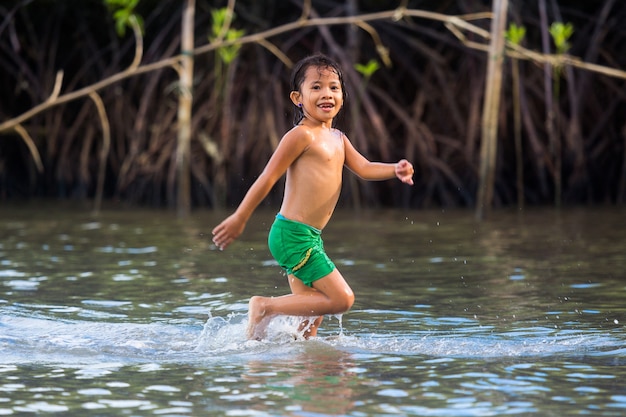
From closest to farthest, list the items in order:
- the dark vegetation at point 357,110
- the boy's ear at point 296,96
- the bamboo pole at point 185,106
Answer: the boy's ear at point 296,96 → the bamboo pole at point 185,106 → the dark vegetation at point 357,110

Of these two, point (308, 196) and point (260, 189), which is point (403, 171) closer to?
point (308, 196)

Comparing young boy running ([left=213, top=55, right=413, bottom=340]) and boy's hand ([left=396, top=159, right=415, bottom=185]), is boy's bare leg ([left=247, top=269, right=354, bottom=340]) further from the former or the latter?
boy's hand ([left=396, top=159, right=415, bottom=185])

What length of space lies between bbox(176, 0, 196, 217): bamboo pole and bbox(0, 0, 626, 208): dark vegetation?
2.14 ft

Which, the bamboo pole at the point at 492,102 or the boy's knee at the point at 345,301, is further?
the bamboo pole at the point at 492,102

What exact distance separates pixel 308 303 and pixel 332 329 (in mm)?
443

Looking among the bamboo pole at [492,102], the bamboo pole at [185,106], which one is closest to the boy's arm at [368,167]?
the bamboo pole at [492,102]

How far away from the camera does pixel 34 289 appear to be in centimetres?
631

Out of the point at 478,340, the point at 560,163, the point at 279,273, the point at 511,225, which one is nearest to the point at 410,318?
the point at 478,340

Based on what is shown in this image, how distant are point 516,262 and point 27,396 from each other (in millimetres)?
3944

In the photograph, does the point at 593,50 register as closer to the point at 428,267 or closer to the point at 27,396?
the point at 428,267

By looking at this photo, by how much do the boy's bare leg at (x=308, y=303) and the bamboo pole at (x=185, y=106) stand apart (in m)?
6.12

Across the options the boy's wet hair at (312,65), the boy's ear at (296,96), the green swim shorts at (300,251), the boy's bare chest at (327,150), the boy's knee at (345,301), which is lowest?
the boy's knee at (345,301)

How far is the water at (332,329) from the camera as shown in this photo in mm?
3742

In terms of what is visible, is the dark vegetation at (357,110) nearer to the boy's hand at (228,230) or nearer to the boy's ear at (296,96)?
the boy's ear at (296,96)
